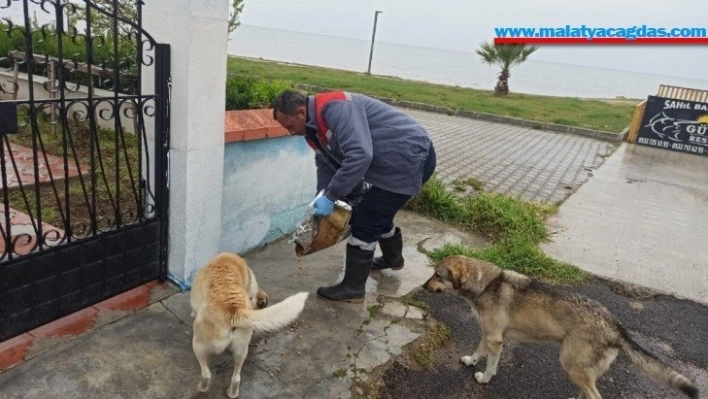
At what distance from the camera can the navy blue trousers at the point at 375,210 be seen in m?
4.07

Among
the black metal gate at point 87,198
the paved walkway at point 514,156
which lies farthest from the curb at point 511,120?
the black metal gate at point 87,198

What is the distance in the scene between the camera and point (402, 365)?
3613mm

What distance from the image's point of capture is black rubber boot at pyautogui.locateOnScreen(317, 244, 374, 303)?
13.9ft

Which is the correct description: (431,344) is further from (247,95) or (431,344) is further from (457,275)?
(247,95)

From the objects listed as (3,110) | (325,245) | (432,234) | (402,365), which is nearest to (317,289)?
(325,245)

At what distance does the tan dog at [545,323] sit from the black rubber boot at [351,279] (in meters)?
0.66

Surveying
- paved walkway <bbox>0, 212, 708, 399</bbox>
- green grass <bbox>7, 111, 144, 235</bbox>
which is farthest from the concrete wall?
green grass <bbox>7, 111, 144, 235</bbox>

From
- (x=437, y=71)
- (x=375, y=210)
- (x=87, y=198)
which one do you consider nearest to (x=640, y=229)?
(x=375, y=210)

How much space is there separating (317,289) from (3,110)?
8.54ft

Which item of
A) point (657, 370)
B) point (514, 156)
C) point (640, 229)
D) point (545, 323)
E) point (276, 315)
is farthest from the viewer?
point (514, 156)

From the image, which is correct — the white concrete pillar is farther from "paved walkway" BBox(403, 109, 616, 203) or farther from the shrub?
"paved walkway" BBox(403, 109, 616, 203)

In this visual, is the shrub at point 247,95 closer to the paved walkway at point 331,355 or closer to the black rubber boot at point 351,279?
the paved walkway at point 331,355

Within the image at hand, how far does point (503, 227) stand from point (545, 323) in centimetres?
308

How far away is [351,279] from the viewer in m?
4.27
